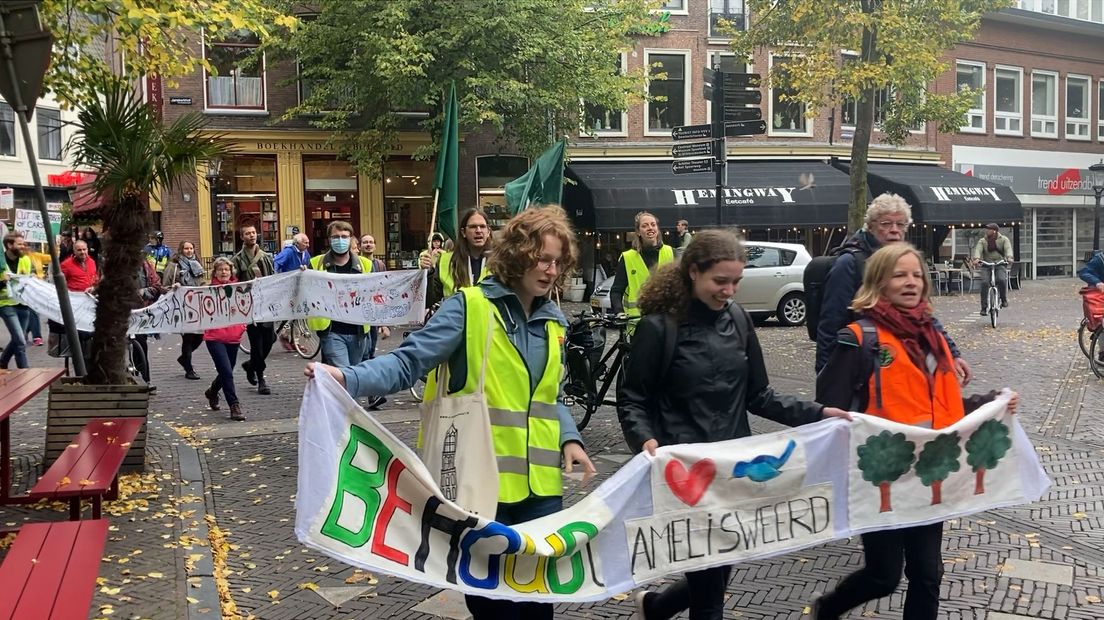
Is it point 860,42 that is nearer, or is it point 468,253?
point 468,253

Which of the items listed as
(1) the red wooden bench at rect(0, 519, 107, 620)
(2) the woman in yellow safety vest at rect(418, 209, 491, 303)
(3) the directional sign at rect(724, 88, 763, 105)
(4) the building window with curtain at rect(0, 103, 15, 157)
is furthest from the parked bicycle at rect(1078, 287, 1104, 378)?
(4) the building window with curtain at rect(0, 103, 15, 157)

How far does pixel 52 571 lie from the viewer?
338 cm

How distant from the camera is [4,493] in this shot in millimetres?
5895

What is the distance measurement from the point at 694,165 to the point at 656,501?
9.63 metres

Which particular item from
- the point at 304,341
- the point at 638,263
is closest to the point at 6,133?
the point at 304,341

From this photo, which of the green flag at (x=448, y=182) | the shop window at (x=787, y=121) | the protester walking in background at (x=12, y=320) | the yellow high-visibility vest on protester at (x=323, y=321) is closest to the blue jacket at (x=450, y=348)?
the yellow high-visibility vest on protester at (x=323, y=321)

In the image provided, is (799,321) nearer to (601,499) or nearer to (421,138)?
(421,138)

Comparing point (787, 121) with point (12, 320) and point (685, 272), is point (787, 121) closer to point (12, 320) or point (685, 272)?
point (12, 320)

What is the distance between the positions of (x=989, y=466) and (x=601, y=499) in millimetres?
1810

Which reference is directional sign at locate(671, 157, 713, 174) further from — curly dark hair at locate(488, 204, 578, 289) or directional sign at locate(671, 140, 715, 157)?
curly dark hair at locate(488, 204, 578, 289)

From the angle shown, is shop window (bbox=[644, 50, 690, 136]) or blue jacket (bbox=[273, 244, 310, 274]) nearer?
blue jacket (bbox=[273, 244, 310, 274])

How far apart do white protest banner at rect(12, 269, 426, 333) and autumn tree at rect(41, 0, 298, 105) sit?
227cm

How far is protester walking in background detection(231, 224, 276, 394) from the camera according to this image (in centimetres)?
1075

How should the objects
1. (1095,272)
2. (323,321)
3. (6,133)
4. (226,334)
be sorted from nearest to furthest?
1. (323,321)
2. (226,334)
3. (1095,272)
4. (6,133)
